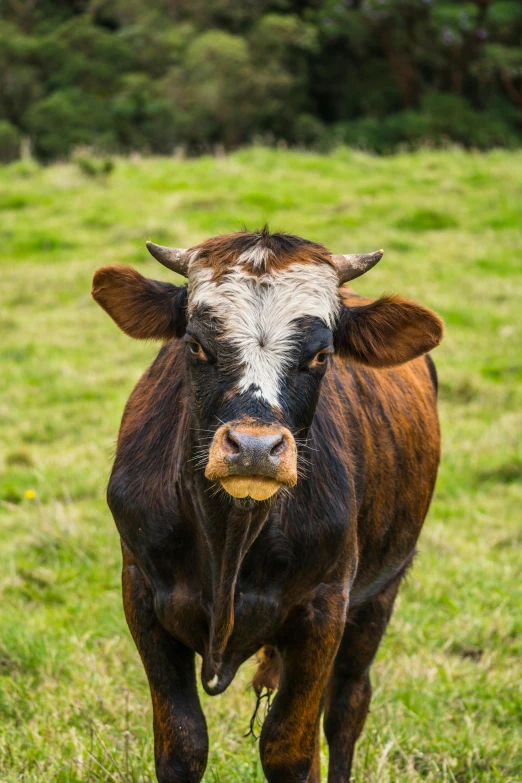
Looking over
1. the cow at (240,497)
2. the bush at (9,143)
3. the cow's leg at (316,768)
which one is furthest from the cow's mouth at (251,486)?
the bush at (9,143)

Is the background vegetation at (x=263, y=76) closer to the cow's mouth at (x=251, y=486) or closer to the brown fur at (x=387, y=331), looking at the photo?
the brown fur at (x=387, y=331)

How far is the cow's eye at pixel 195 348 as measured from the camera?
3.21 metres

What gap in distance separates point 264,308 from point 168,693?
1.28 metres

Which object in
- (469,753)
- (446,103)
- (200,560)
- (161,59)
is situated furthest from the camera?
(161,59)

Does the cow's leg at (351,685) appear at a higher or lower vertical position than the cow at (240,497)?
lower

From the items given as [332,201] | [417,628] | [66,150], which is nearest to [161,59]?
[66,150]

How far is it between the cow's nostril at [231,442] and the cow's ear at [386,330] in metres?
0.81

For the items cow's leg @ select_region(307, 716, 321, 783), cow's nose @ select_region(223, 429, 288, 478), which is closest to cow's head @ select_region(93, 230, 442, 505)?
cow's nose @ select_region(223, 429, 288, 478)

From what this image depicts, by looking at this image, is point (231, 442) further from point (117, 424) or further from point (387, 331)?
point (117, 424)

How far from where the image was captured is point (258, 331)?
3.12 meters

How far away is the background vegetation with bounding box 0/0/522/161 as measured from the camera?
32.2 meters

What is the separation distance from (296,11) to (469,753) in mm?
35444

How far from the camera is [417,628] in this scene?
558 centimetres

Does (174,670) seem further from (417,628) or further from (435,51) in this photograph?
(435,51)
